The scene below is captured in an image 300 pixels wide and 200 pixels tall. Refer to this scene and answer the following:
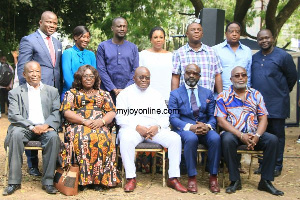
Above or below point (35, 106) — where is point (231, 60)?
above

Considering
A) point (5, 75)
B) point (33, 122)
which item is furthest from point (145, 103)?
point (5, 75)

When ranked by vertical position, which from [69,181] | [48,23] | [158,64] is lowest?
Answer: [69,181]

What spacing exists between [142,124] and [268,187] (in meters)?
1.92

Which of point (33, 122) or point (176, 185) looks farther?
point (33, 122)

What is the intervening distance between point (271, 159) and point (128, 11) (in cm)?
1201

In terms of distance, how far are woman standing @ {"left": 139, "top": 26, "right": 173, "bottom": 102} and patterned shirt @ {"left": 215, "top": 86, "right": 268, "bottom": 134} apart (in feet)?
3.12

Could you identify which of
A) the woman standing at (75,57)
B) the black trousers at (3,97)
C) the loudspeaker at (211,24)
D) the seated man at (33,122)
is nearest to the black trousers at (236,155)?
the seated man at (33,122)

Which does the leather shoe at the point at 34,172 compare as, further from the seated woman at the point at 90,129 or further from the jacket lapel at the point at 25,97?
the jacket lapel at the point at 25,97

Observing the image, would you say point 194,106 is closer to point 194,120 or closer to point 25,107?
point 194,120

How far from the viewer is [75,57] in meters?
6.28

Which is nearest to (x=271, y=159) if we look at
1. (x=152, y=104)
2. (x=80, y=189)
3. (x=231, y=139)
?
(x=231, y=139)

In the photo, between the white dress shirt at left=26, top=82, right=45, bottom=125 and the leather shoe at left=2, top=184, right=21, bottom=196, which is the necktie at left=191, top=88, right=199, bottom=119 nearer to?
the white dress shirt at left=26, top=82, right=45, bottom=125

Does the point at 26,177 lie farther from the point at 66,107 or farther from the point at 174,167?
the point at 174,167

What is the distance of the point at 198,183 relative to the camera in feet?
20.0
